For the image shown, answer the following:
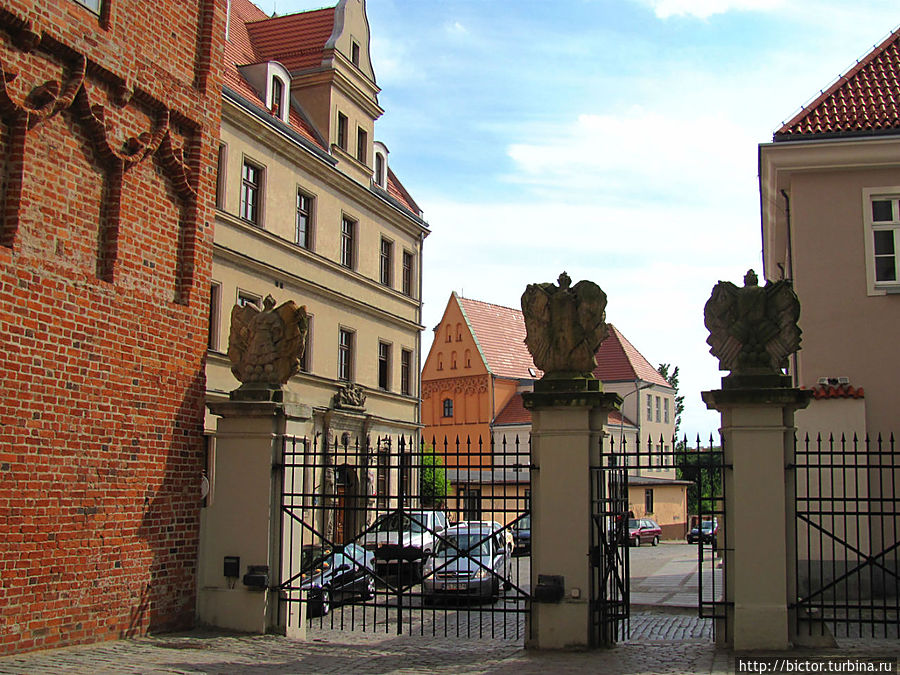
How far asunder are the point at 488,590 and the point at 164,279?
872 centimetres

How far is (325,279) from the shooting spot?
2844 centimetres

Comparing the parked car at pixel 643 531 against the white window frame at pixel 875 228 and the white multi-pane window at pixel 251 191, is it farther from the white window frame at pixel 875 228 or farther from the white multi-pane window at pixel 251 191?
the white window frame at pixel 875 228

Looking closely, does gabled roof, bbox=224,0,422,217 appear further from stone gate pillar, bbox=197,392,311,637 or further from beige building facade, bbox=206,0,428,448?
stone gate pillar, bbox=197,392,311,637

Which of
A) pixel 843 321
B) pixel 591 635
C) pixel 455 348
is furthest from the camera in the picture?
pixel 455 348

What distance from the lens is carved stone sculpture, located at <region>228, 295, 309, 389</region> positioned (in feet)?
36.6

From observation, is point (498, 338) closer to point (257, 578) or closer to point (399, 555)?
point (257, 578)

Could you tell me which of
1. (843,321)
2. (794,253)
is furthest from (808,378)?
(794,253)

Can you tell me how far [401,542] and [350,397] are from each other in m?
19.4

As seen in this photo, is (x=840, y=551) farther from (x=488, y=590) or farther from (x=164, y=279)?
(x=164, y=279)

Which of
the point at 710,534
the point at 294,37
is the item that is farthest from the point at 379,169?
the point at 710,534

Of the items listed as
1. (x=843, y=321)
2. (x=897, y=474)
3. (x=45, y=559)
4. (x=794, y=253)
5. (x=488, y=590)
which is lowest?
(x=488, y=590)

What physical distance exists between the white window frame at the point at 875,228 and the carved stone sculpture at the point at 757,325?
23.2 feet

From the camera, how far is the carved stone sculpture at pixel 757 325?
995cm

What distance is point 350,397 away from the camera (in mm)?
29188
